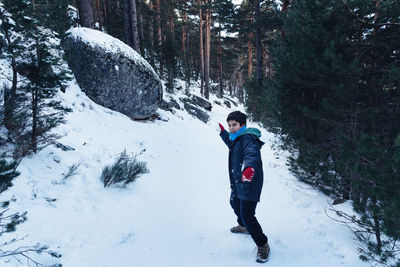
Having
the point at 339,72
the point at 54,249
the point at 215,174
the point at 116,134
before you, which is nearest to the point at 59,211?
the point at 54,249

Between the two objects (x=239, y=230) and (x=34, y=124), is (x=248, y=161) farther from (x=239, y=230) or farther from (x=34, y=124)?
(x=34, y=124)

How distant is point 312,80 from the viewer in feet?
14.1

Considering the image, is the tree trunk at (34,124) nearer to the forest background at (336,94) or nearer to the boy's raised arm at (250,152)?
the forest background at (336,94)

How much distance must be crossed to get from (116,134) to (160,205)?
299 centimetres

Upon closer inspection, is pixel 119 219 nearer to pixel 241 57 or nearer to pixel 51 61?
pixel 51 61

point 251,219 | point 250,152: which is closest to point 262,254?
point 251,219

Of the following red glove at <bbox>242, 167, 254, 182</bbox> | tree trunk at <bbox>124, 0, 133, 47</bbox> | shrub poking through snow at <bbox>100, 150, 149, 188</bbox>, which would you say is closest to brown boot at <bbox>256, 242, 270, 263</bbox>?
red glove at <bbox>242, 167, 254, 182</bbox>

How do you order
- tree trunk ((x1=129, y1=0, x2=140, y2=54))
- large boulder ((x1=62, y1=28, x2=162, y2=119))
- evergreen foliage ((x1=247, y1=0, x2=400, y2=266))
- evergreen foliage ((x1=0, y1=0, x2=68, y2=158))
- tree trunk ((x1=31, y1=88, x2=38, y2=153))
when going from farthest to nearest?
tree trunk ((x1=129, y1=0, x2=140, y2=54)) < large boulder ((x1=62, y1=28, x2=162, y2=119)) < tree trunk ((x1=31, y1=88, x2=38, y2=153)) < evergreen foliage ((x1=0, y1=0, x2=68, y2=158)) < evergreen foliage ((x1=247, y1=0, x2=400, y2=266))

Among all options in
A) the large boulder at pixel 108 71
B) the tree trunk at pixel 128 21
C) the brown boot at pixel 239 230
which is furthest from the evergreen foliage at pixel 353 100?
the tree trunk at pixel 128 21

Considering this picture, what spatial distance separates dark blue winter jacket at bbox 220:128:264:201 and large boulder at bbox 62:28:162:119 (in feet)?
19.6

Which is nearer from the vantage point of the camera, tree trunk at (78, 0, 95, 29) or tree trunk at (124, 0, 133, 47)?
tree trunk at (78, 0, 95, 29)

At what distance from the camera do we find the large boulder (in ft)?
23.0

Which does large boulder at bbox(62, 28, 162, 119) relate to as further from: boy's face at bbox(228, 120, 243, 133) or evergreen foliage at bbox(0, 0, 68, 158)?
boy's face at bbox(228, 120, 243, 133)

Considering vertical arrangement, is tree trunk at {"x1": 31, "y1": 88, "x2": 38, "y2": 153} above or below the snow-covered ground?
above
